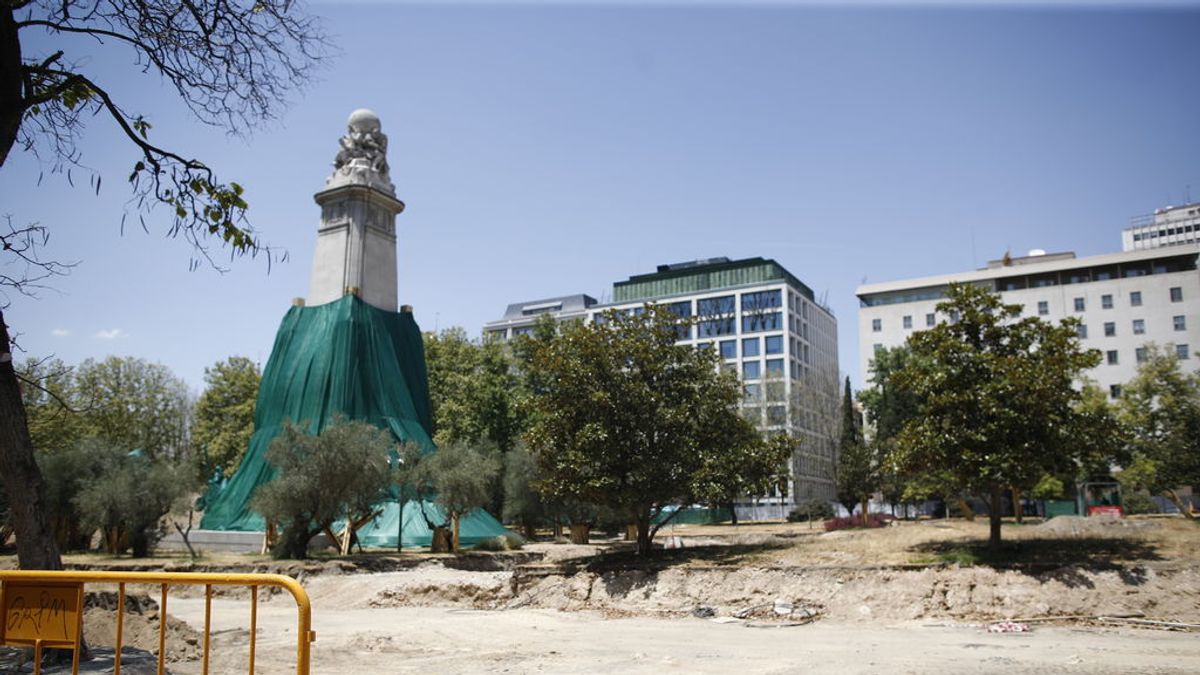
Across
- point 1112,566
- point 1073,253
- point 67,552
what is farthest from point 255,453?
point 1073,253

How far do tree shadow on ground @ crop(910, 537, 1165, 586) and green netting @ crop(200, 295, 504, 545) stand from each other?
22797mm

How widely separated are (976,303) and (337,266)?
31.2 metres

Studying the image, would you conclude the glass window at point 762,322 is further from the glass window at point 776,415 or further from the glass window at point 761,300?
the glass window at point 776,415

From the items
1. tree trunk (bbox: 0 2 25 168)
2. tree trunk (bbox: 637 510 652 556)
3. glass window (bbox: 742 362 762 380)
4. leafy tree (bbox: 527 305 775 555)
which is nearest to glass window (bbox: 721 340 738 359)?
glass window (bbox: 742 362 762 380)


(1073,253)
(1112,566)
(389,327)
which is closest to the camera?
(1112,566)

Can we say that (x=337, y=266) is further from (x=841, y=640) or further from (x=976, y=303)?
(x=841, y=640)

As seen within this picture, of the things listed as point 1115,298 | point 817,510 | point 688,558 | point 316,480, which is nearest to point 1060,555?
point 688,558

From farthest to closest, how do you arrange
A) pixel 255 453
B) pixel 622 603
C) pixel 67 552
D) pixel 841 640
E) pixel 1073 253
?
pixel 1073 253
pixel 255 453
pixel 67 552
pixel 622 603
pixel 841 640

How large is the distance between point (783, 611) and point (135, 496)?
2466 centimetres

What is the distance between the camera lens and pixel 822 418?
5669 centimetres

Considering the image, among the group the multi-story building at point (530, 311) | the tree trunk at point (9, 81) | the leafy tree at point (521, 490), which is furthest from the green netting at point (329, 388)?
the multi-story building at point (530, 311)

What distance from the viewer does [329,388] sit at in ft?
131

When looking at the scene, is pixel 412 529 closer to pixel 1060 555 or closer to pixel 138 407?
pixel 1060 555

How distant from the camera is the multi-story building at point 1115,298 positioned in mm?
74250
